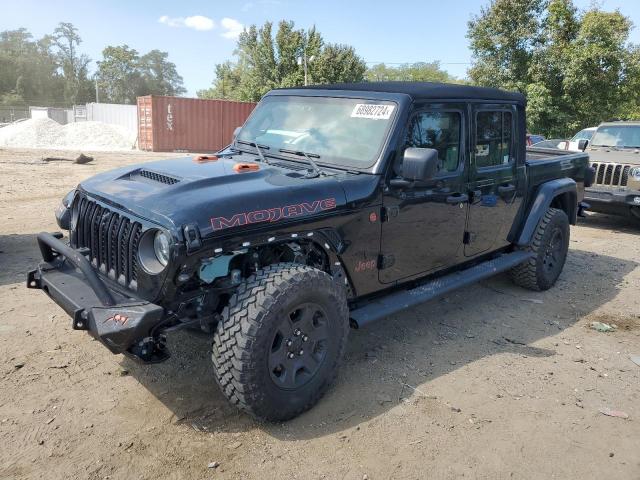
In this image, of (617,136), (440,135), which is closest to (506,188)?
(440,135)

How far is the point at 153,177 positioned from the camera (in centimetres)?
356

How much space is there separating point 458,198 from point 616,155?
6446 millimetres

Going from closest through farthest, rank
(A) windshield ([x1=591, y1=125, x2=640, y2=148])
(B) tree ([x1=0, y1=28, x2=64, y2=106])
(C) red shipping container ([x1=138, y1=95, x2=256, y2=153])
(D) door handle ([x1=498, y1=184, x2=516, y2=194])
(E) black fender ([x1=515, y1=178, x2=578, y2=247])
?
(D) door handle ([x1=498, y1=184, x2=516, y2=194]) < (E) black fender ([x1=515, y1=178, x2=578, y2=247]) < (A) windshield ([x1=591, y1=125, x2=640, y2=148]) < (C) red shipping container ([x1=138, y1=95, x2=256, y2=153]) < (B) tree ([x1=0, y1=28, x2=64, y2=106])

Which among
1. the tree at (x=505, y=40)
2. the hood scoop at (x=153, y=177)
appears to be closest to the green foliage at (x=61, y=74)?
the tree at (x=505, y=40)

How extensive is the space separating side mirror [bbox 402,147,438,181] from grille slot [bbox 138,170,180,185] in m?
1.51

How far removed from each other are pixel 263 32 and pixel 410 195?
34.9 meters

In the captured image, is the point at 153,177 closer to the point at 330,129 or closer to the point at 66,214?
the point at 66,214

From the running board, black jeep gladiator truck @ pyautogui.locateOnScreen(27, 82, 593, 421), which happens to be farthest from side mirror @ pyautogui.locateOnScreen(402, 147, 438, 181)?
the running board

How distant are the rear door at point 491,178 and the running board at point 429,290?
0.17 meters

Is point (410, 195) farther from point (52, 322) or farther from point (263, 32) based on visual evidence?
point (263, 32)

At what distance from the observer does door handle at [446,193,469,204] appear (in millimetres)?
4238

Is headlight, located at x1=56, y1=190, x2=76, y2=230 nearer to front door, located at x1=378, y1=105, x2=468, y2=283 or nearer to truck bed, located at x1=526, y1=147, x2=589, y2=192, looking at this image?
front door, located at x1=378, y1=105, x2=468, y2=283

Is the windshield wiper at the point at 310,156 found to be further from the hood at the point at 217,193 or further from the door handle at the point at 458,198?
the door handle at the point at 458,198

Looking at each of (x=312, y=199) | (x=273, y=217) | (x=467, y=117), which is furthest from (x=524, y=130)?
(x=273, y=217)
